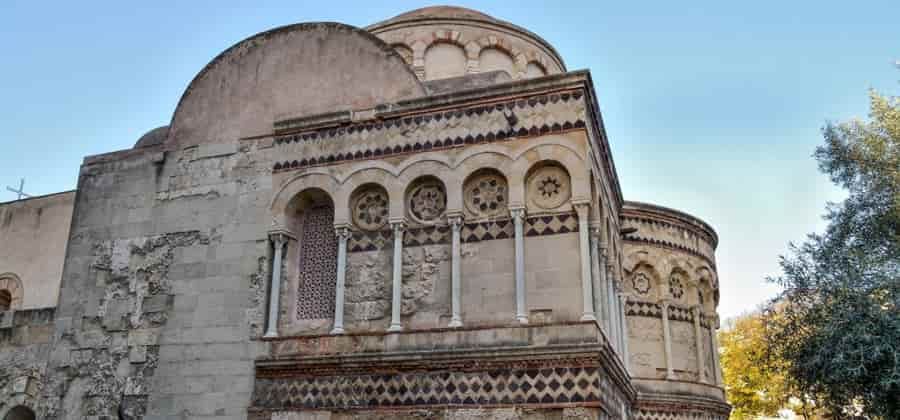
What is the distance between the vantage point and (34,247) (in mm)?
16484

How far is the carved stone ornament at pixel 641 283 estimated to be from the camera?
15.8m

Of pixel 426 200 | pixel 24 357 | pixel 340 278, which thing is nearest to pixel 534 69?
pixel 426 200

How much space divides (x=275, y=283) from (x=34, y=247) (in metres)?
9.13

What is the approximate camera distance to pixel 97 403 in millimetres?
10656

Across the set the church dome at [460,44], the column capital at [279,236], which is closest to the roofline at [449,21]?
the church dome at [460,44]

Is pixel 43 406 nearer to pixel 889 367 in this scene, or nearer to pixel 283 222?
pixel 283 222

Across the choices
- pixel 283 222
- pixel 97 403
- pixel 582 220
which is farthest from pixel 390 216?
pixel 97 403

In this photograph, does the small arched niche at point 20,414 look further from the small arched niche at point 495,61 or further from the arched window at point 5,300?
the small arched niche at point 495,61

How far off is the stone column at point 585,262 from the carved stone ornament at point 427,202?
1.77 m

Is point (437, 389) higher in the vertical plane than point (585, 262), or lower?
lower

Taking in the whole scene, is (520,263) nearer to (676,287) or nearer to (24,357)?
(24,357)

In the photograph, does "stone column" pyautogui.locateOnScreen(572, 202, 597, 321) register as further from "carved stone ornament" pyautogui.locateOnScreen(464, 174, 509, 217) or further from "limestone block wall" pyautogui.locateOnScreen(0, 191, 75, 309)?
"limestone block wall" pyautogui.locateOnScreen(0, 191, 75, 309)

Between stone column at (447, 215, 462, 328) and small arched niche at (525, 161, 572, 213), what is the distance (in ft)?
3.06

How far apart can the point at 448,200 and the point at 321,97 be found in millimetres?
2883
